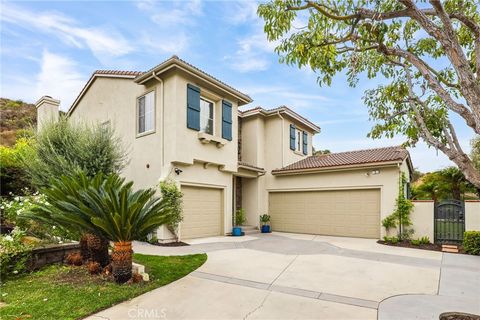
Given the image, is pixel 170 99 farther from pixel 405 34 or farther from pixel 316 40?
pixel 405 34

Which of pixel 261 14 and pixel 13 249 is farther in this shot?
pixel 13 249

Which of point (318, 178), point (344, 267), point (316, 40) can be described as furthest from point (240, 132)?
point (316, 40)

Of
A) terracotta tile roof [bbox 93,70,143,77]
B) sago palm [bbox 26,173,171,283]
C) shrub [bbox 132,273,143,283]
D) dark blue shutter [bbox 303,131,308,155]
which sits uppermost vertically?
terracotta tile roof [bbox 93,70,143,77]

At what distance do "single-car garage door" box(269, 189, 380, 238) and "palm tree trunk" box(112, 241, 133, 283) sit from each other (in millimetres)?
10911

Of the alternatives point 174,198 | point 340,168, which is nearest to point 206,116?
point 174,198

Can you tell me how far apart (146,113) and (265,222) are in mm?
8551

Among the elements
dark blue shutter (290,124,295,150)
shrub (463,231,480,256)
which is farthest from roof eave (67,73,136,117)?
shrub (463,231,480,256)

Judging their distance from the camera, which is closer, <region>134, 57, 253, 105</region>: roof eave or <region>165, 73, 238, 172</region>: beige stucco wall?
<region>134, 57, 253, 105</region>: roof eave

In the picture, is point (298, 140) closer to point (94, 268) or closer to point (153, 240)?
point (153, 240)

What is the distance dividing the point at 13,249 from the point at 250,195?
1184cm

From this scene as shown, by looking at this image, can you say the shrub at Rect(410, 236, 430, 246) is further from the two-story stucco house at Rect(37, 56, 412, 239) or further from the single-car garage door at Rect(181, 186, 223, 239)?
the single-car garage door at Rect(181, 186, 223, 239)

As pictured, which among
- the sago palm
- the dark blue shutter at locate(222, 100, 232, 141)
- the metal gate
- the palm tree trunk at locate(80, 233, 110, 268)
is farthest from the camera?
the dark blue shutter at locate(222, 100, 232, 141)

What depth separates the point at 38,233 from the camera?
800cm

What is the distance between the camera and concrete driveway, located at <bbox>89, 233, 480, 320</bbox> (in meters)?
4.55
